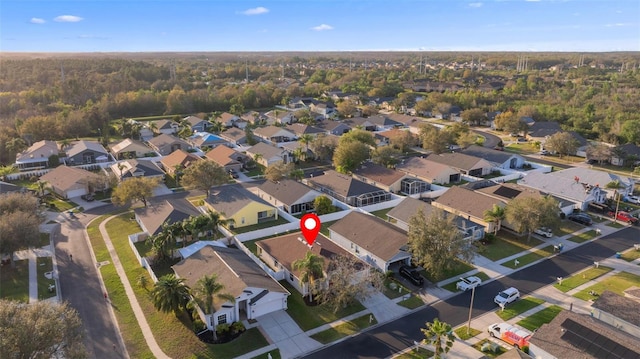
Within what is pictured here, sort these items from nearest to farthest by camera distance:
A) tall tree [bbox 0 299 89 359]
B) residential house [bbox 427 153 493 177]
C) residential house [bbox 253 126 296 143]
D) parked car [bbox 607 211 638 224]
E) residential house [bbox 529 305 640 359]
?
1. tall tree [bbox 0 299 89 359]
2. residential house [bbox 529 305 640 359]
3. parked car [bbox 607 211 638 224]
4. residential house [bbox 427 153 493 177]
5. residential house [bbox 253 126 296 143]

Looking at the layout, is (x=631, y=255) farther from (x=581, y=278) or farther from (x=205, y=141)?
(x=205, y=141)

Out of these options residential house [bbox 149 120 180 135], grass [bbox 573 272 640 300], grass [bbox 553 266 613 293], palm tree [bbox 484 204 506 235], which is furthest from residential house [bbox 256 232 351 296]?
residential house [bbox 149 120 180 135]

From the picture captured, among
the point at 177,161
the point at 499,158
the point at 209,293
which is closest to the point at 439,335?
the point at 209,293

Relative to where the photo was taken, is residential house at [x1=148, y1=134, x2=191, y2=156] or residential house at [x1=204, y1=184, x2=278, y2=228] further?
residential house at [x1=148, y1=134, x2=191, y2=156]

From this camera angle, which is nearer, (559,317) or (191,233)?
(559,317)

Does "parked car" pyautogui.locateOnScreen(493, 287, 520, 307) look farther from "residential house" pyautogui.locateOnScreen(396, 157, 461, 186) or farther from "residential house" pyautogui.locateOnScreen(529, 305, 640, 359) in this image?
"residential house" pyautogui.locateOnScreen(396, 157, 461, 186)

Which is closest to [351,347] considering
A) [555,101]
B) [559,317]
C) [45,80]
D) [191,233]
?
[559,317]

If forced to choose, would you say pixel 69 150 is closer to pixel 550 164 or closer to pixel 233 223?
pixel 233 223

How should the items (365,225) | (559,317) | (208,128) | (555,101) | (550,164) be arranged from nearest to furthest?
1. (559,317)
2. (365,225)
3. (550,164)
4. (208,128)
5. (555,101)
